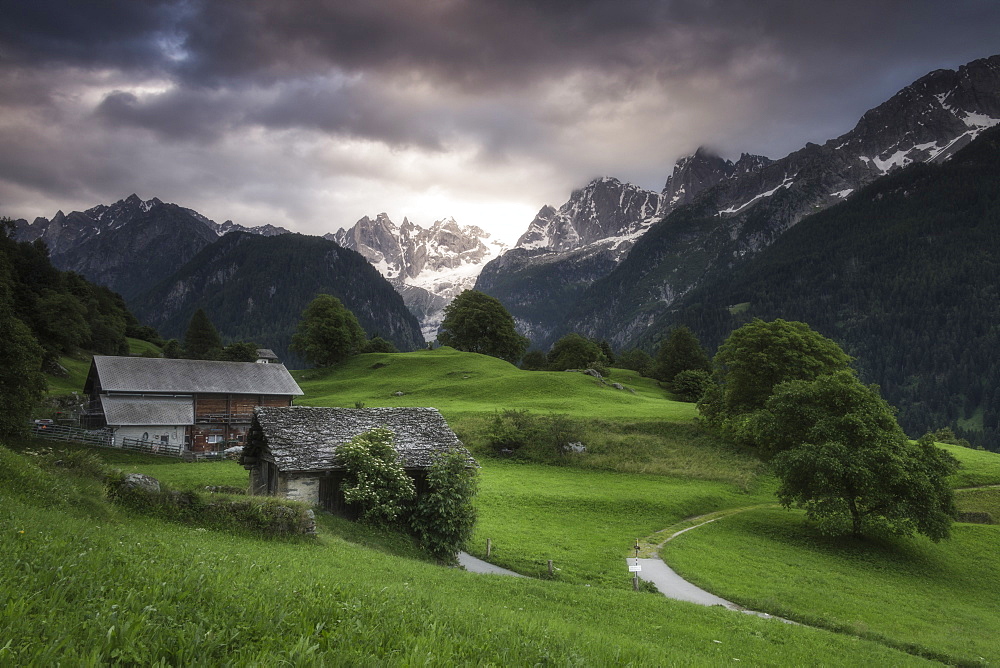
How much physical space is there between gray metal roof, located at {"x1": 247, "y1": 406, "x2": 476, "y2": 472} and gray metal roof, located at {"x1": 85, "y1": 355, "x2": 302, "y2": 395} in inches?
1361

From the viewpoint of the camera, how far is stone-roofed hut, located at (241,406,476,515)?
26.9 m

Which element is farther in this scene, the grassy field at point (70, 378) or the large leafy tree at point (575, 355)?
the large leafy tree at point (575, 355)

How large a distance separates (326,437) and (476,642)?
2392 centimetres

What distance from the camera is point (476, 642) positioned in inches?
→ 276

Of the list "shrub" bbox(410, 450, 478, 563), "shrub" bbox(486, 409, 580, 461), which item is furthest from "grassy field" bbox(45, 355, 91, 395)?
"shrub" bbox(410, 450, 478, 563)

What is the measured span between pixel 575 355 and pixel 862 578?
96730 millimetres

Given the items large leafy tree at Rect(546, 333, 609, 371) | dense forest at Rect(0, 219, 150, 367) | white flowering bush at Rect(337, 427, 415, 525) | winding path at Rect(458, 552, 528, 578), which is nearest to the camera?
white flowering bush at Rect(337, 427, 415, 525)

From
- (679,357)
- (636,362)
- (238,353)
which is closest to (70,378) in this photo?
(238,353)

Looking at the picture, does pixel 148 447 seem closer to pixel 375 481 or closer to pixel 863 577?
pixel 375 481

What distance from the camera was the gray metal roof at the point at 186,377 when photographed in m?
58.3

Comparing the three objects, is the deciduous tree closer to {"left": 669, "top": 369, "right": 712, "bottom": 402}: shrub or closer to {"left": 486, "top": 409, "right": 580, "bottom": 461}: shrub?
{"left": 486, "top": 409, "right": 580, "bottom": 461}: shrub

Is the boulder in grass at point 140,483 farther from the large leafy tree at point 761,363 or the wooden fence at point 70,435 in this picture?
the large leafy tree at point 761,363

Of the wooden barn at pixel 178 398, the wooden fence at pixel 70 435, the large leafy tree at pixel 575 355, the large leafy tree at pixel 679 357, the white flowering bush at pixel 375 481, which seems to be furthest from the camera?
Result: the large leafy tree at pixel 575 355

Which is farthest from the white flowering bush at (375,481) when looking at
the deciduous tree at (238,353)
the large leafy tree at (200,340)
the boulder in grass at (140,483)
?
the large leafy tree at (200,340)
